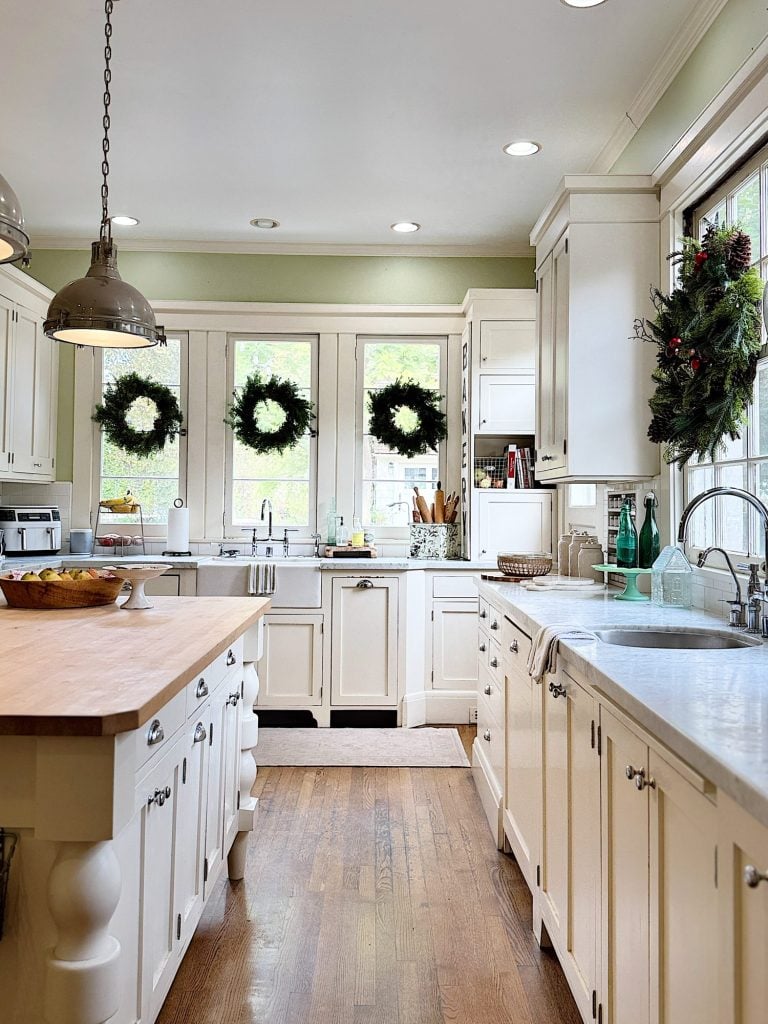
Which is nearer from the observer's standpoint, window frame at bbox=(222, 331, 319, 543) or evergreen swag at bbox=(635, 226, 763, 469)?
evergreen swag at bbox=(635, 226, 763, 469)

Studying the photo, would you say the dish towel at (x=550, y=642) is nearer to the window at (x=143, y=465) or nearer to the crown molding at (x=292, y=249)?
the window at (x=143, y=465)

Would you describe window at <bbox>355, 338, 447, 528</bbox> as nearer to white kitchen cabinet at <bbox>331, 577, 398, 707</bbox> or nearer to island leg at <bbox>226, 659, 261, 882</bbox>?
white kitchen cabinet at <bbox>331, 577, 398, 707</bbox>

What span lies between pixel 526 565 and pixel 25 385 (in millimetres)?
3149

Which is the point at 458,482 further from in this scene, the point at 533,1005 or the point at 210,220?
the point at 533,1005

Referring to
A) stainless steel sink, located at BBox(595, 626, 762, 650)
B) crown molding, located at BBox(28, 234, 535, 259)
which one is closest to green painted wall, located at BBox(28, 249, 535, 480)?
crown molding, located at BBox(28, 234, 535, 259)

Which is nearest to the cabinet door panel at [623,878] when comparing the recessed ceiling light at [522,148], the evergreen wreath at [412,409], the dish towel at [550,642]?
the dish towel at [550,642]

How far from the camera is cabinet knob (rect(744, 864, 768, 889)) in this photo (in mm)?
938

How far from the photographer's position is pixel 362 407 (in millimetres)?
5379

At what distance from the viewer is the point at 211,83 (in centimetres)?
341

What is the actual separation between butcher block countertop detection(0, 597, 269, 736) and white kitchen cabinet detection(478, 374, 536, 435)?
2.43 m

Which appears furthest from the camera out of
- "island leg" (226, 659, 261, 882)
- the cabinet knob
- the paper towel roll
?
the paper towel roll

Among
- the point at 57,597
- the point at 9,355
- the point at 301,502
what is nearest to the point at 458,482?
the point at 301,502

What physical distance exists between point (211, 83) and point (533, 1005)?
3.52 m

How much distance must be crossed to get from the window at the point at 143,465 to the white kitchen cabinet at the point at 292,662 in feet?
4.04
